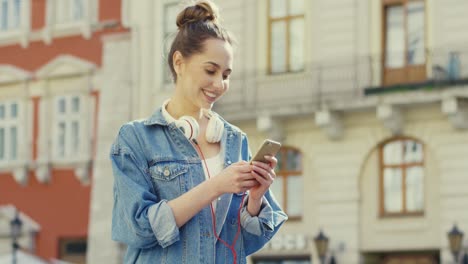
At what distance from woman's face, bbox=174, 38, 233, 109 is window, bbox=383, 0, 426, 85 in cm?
1796

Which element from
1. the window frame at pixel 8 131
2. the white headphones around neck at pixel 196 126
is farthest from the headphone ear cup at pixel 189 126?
the window frame at pixel 8 131

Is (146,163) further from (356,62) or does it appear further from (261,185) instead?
(356,62)

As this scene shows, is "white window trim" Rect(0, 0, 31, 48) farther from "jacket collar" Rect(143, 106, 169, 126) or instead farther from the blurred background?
"jacket collar" Rect(143, 106, 169, 126)

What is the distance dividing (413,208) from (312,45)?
11.7 ft

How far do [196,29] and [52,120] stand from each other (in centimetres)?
2307

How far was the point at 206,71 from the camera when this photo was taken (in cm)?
423

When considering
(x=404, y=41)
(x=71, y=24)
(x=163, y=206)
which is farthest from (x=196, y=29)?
(x=71, y=24)

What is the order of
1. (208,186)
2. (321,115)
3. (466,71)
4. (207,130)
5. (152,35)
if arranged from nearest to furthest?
(208,186) → (207,130) → (466,71) → (321,115) → (152,35)

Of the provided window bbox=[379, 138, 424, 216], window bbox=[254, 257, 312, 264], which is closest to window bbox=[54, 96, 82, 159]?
window bbox=[254, 257, 312, 264]

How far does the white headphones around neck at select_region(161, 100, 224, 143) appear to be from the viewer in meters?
4.23

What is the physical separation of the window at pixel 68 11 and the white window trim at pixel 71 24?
0.07 meters

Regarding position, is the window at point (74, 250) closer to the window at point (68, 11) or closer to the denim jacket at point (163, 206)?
the window at point (68, 11)

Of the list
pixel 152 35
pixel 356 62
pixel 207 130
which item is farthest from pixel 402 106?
pixel 207 130

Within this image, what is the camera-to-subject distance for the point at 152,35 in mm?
25781
